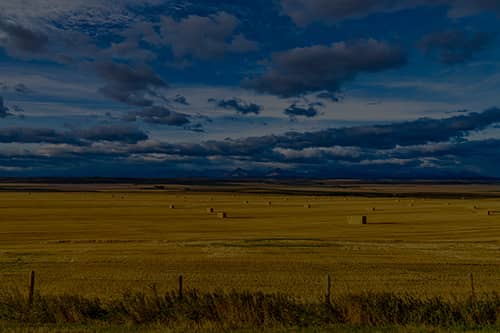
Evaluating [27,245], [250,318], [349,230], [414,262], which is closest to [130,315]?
[250,318]

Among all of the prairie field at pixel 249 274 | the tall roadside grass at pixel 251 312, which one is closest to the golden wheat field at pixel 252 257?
the prairie field at pixel 249 274

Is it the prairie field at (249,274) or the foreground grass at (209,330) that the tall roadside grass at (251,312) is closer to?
the prairie field at (249,274)

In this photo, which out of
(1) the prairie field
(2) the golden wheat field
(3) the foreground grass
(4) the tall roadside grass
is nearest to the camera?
(3) the foreground grass

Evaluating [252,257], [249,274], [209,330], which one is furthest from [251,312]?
[252,257]

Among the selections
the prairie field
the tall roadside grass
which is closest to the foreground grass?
the prairie field

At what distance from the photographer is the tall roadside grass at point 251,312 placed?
13781 millimetres

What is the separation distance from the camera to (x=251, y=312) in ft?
45.6

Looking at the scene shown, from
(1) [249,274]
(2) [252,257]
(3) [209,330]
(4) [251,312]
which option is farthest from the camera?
(2) [252,257]

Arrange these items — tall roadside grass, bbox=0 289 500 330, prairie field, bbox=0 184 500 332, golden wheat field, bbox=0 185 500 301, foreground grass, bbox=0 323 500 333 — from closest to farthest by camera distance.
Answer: foreground grass, bbox=0 323 500 333 < tall roadside grass, bbox=0 289 500 330 < prairie field, bbox=0 184 500 332 < golden wheat field, bbox=0 185 500 301

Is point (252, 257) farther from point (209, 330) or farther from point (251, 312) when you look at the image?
point (209, 330)

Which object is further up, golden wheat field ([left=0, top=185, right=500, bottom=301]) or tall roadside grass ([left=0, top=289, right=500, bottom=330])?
tall roadside grass ([left=0, top=289, right=500, bottom=330])

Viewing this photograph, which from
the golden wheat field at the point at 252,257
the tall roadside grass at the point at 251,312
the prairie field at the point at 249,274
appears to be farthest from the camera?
the golden wheat field at the point at 252,257

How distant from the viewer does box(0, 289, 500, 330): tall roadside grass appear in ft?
45.2

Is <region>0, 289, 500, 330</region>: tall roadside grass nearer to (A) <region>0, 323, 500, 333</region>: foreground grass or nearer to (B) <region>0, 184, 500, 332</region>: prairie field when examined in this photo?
(B) <region>0, 184, 500, 332</region>: prairie field
